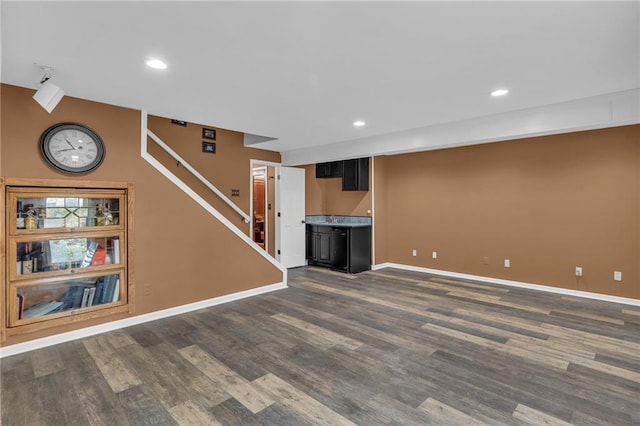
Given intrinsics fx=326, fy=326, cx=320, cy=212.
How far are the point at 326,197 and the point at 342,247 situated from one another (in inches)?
62.7

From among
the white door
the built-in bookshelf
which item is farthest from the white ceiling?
the white door

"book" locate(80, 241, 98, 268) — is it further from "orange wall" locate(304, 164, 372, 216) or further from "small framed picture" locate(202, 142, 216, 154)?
"orange wall" locate(304, 164, 372, 216)

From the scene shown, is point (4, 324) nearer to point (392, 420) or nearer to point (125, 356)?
point (125, 356)

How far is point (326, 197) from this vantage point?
7.64 metres

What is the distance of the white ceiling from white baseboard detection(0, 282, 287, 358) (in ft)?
7.93

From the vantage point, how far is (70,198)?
3.35m

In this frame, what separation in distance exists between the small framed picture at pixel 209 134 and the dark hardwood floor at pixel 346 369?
2731 millimetres

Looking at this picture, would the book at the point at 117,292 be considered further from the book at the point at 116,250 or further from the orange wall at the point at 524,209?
the orange wall at the point at 524,209

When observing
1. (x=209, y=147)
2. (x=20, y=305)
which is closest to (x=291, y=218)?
(x=209, y=147)

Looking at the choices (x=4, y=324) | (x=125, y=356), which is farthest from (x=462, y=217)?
(x=4, y=324)

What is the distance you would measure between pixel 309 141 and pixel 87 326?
4082 mm

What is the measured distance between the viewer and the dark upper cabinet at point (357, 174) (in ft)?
21.4

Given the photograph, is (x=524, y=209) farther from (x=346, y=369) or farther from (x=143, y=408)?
(x=143, y=408)

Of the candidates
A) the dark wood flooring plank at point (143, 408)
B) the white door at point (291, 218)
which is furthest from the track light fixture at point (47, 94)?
the white door at point (291, 218)
